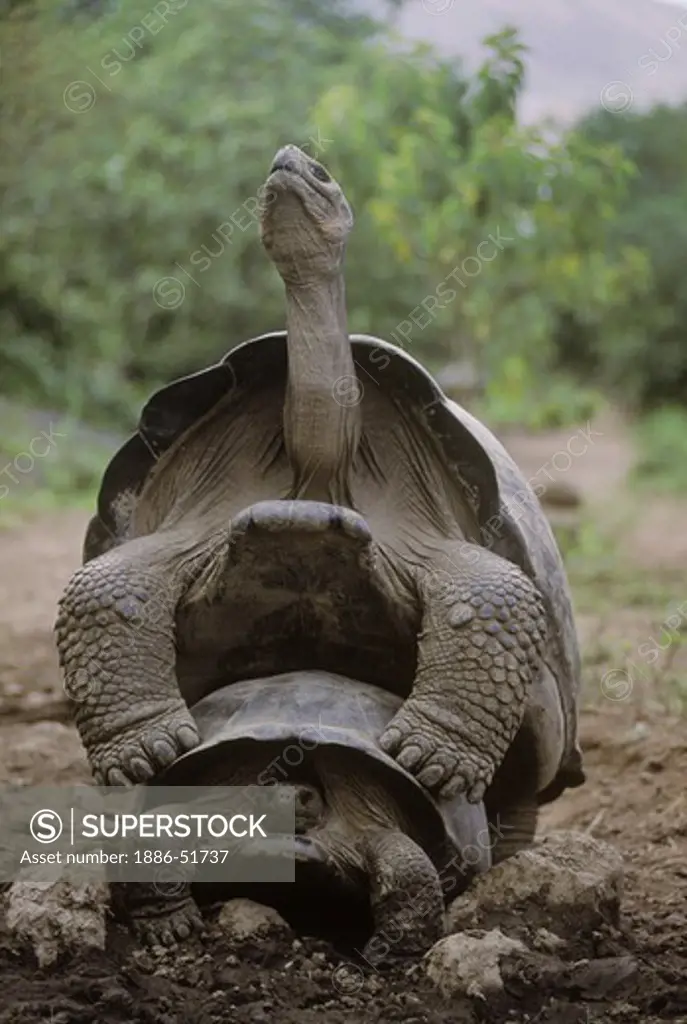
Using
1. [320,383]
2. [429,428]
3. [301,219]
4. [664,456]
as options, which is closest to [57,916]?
[320,383]

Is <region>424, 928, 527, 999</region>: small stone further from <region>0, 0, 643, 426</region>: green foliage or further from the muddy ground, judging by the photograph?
<region>0, 0, 643, 426</region>: green foliage

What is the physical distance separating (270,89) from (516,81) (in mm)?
8070

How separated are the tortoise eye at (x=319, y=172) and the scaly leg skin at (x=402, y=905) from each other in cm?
120

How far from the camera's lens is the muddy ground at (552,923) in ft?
7.23

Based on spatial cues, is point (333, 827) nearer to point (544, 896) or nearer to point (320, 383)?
point (544, 896)

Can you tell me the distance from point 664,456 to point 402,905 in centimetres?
1477

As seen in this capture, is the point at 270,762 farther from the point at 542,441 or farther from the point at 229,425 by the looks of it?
the point at 542,441

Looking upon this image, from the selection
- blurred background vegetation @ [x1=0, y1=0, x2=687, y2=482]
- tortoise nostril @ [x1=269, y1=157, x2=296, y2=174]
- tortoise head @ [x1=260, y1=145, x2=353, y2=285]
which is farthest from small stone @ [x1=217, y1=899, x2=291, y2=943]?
blurred background vegetation @ [x1=0, y1=0, x2=687, y2=482]

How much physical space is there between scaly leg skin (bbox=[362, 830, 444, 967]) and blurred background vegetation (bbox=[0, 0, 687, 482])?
6.46m

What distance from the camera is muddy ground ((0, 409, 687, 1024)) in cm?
221

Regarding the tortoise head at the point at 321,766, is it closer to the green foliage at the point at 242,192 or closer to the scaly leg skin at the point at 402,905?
the scaly leg skin at the point at 402,905

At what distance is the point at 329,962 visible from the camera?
2.49 meters

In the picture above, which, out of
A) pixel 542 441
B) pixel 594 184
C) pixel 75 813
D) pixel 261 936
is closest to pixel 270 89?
pixel 542 441

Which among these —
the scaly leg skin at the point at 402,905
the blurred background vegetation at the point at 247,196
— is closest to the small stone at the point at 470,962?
the scaly leg skin at the point at 402,905
